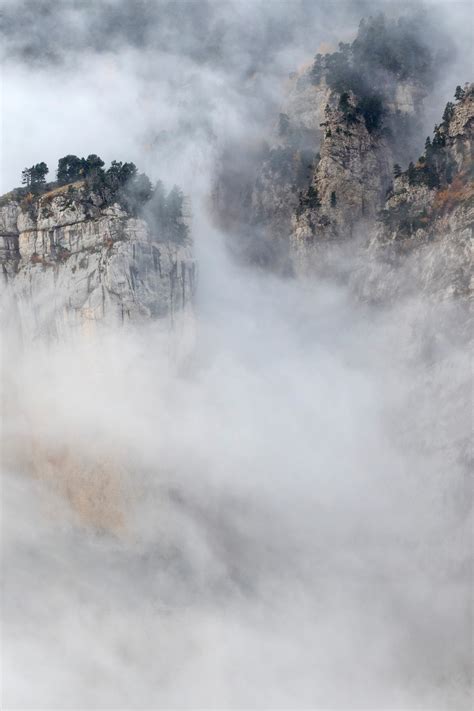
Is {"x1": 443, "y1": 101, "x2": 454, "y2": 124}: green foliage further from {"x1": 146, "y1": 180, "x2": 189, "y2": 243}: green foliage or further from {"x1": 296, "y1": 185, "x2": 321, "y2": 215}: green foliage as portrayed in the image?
{"x1": 146, "y1": 180, "x2": 189, "y2": 243}: green foliage

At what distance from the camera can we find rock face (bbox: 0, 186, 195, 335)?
87938 mm

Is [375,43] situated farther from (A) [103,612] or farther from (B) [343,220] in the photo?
(A) [103,612]

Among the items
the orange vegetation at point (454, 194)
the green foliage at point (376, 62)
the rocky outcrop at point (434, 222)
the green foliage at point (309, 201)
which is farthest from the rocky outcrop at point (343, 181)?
the orange vegetation at point (454, 194)

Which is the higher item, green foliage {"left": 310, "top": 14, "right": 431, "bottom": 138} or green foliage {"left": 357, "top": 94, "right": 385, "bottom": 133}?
green foliage {"left": 310, "top": 14, "right": 431, "bottom": 138}

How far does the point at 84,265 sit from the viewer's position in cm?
8950

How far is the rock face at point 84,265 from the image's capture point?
8794cm

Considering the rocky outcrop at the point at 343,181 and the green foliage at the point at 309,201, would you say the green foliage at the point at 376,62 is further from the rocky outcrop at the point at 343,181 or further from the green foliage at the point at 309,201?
the green foliage at the point at 309,201

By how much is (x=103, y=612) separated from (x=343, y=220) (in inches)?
1838

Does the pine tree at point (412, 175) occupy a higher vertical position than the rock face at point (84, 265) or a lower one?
higher

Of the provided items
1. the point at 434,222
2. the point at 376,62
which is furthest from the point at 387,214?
the point at 376,62

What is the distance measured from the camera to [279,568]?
88.4 m

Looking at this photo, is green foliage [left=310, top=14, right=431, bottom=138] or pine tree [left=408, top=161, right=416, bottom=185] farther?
green foliage [left=310, top=14, right=431, bottom=138]

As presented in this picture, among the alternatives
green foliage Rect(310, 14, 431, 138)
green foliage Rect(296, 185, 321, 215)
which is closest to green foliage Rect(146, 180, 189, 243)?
green foliage Rect(296, 185, 321, 215)

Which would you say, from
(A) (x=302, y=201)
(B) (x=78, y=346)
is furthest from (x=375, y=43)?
(B) (x=78, y=346)
